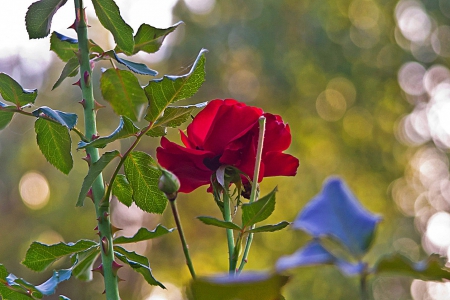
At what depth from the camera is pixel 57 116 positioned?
1.09 ft

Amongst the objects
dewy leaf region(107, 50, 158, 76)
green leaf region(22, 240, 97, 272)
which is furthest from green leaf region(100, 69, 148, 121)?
green leaf region(22, 240, 97, 272)

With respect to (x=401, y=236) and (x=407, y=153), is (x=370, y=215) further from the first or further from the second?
(x=407, y=153)

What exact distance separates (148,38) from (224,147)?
11 centimetres

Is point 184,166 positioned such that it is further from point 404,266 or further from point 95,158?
point 404,266

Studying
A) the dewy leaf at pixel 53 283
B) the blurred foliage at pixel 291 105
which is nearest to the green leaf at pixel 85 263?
the dewy leaf at pixel 53 283

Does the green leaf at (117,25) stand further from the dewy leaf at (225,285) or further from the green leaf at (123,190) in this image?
the dewy leaf at (225,285)

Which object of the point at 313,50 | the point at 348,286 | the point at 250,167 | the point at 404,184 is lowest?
the point at 348,286

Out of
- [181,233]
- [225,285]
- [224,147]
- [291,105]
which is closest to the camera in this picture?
[225,285]

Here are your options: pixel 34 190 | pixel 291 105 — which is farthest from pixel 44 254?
pixel 34 190

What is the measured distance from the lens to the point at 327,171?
414cm

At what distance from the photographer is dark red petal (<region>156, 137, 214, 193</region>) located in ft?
1.16

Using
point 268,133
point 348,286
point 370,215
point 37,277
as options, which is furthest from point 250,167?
point 37,277

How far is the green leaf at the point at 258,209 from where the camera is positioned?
262mm

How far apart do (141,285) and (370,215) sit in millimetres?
5100
